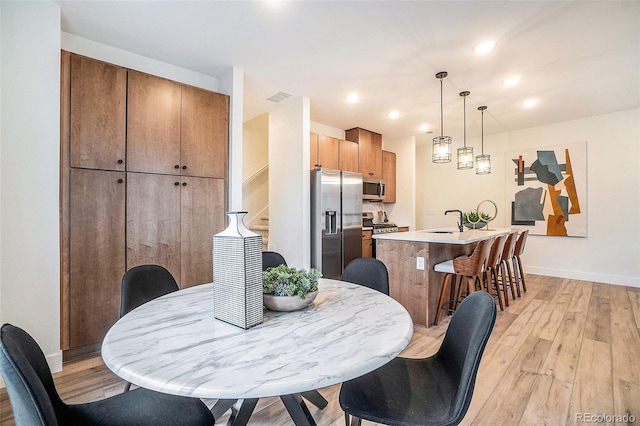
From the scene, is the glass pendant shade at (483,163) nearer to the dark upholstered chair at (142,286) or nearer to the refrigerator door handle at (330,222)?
the refrigerator door handle at (330,222)

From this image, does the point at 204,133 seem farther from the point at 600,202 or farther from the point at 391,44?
the point at 600,202

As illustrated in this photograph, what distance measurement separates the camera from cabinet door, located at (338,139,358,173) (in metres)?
4.98

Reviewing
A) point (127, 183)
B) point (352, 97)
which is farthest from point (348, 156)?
point (127, 183)

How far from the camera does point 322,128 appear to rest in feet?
17.0

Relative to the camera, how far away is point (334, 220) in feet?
14.2

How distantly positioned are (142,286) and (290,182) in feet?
8.75

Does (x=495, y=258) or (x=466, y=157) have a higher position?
(x=466, y=157)

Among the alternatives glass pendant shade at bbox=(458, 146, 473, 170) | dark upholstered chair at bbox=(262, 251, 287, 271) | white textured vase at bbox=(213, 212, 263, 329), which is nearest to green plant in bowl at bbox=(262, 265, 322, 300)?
white textured vase at bbox=(213, 212, 263, 329)

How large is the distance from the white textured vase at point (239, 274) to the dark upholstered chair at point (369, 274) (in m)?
0.94

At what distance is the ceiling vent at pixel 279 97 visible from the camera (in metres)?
3.86

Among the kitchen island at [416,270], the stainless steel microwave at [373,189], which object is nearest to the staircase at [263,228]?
the stainless steel microwave at [373,189]

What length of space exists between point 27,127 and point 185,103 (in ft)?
3.87

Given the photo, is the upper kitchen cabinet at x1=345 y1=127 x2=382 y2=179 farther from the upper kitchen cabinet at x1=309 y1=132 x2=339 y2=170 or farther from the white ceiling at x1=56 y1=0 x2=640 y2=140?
the white ceiling at x1=56 y1=0 x2=640 y2=140

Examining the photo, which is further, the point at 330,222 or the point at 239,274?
the point at 330,222
